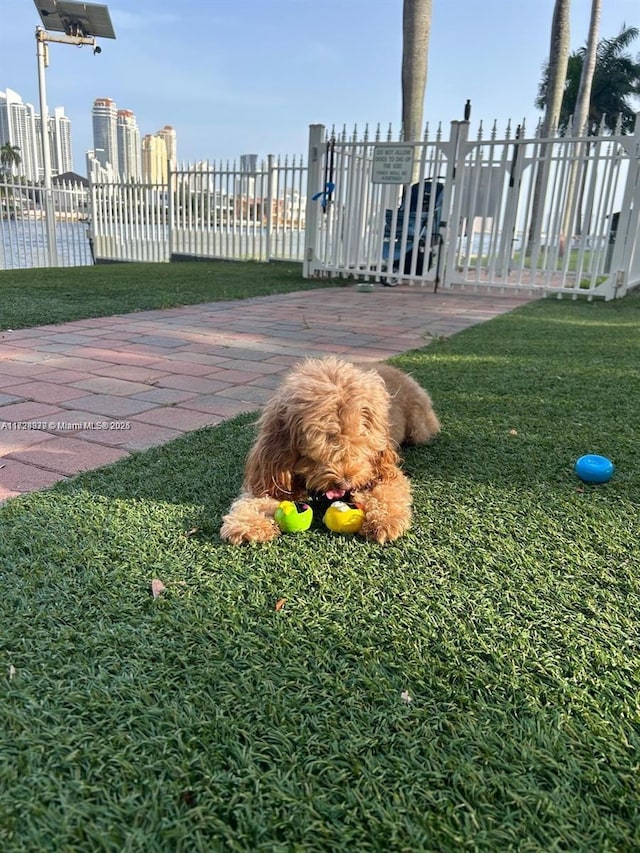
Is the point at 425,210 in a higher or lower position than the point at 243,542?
higher

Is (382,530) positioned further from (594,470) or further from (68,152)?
(68,152)

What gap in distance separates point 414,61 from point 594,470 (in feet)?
37.1

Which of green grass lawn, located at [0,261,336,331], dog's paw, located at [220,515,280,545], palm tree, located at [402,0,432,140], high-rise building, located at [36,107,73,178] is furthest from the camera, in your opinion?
high-rise building, located at [36,107,73,178]

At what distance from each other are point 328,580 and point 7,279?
10139 mm

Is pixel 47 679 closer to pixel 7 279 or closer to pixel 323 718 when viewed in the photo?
pixel 323 718

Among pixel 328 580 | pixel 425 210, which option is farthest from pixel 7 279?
pixel 328 580

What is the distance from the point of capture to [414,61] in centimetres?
1158

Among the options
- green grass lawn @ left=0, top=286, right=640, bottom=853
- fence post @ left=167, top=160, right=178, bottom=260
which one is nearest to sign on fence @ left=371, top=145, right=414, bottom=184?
fence post @ left=167, top=160, right=178, bottom=260

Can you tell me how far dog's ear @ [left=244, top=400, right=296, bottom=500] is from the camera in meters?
2.25

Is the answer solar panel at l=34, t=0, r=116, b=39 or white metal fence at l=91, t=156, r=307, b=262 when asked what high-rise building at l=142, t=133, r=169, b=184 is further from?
solar panel at l=34, t=0, r=116, b=39

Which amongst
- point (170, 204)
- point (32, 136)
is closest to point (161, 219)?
point (170, 204)

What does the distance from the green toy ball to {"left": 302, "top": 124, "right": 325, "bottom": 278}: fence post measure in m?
9.98

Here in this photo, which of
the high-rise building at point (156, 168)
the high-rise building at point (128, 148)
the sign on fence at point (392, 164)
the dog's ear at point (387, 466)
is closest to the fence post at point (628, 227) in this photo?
the sign on fence at point (392, 164)

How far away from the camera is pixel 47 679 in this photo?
149cm
